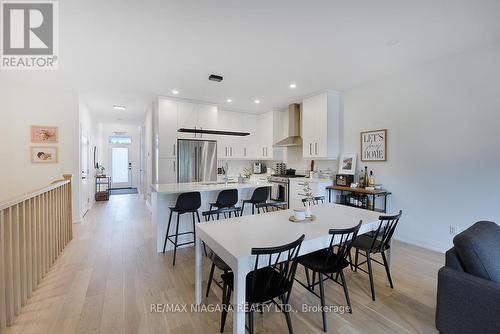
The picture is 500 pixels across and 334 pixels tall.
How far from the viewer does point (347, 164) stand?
4441mm

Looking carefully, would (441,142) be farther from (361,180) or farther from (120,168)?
(120,168)

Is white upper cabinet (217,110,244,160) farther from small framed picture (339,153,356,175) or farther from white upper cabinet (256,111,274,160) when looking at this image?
small framed picture (339,153,356,175)

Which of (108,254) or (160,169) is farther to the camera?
(160,169)

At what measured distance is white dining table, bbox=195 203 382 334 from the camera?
1379 mm

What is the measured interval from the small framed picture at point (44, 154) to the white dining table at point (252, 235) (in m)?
4.20

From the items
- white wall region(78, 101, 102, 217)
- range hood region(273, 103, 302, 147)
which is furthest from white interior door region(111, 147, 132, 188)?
range hood region(273, 103, 302, 147)

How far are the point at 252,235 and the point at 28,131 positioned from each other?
16.3 ft

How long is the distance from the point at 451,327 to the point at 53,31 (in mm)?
4336

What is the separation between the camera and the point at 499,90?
2725mm

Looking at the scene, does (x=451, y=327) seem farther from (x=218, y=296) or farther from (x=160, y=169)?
(x=160, y=169)

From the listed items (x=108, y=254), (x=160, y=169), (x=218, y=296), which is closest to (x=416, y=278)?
(x=218, y=296)

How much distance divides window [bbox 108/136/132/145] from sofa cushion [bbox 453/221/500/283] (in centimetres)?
1088

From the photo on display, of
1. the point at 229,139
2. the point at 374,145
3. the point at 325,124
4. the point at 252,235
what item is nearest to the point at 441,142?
the point at 374,145

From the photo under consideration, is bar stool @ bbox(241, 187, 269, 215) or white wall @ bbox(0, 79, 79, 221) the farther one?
white wall @ bbox(0, 79, 79, 221)
